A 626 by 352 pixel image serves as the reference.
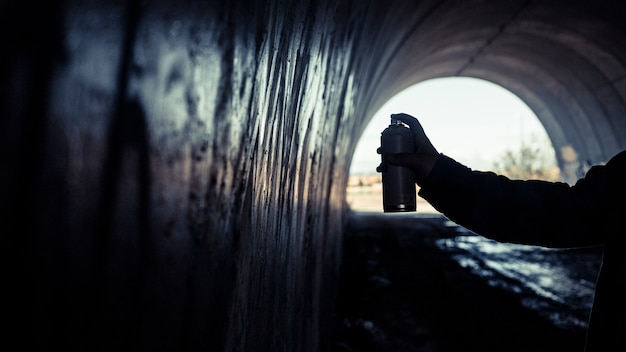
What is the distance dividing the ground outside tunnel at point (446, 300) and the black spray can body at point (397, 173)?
302 centimetres

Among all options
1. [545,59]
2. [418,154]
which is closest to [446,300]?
[418,154]

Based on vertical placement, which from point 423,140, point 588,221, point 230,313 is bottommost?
point 230,313

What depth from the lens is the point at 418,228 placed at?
881cm

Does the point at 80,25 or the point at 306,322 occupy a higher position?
the point at 80,25

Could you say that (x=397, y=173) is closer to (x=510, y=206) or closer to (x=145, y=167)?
(x=510, y=206)

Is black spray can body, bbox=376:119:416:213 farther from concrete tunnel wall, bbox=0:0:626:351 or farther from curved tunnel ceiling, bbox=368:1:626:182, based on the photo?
curved tunnel ceiling, bbox=368:1:626:182

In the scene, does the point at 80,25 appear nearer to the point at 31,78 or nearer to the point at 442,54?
the point at 31,78

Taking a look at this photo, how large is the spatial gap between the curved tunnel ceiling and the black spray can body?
3.45m

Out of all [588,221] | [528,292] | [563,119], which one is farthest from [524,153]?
[588,221]

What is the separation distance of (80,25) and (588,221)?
217cm

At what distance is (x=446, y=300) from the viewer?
5.84 meters

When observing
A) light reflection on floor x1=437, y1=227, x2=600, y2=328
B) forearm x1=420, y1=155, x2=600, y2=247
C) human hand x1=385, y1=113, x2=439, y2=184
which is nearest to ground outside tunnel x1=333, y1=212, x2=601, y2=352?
light reflection on floor x1=437, y1=227, x2=600, y2=328

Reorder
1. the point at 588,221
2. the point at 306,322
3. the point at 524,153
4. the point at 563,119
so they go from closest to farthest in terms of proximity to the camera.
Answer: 1. the point at 588,221
2. the point at 306,322
3. the point at 563,119
4. the point at 524,153

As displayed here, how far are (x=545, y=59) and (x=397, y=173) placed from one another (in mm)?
8271
